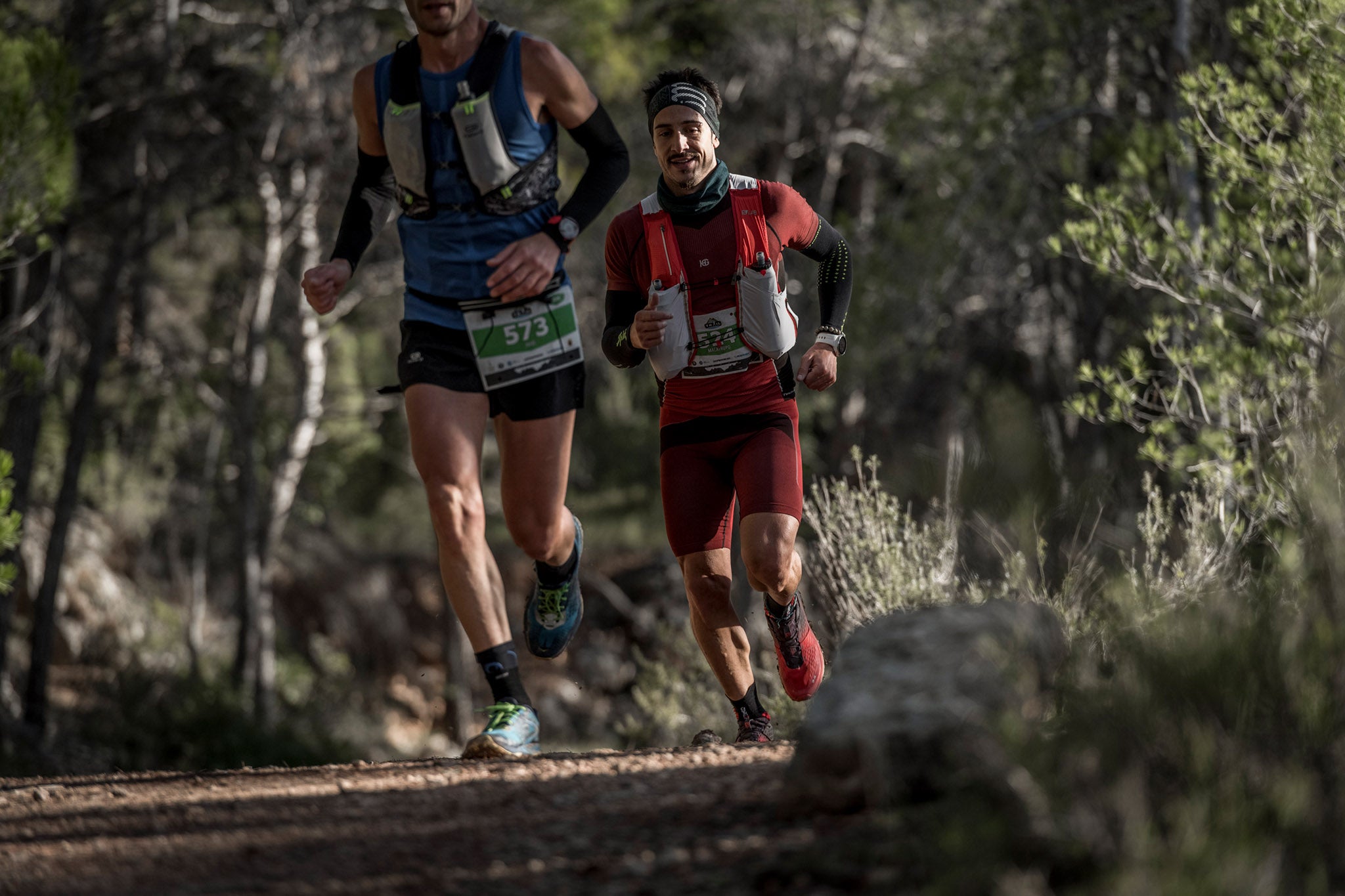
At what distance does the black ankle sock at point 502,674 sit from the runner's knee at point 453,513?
0.36m

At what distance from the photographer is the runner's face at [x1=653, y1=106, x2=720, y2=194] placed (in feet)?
15.3

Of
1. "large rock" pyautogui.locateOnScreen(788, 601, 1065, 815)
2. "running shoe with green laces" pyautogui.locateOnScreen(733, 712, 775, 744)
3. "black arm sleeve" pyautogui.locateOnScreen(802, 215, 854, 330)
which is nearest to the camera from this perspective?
"large rock" pyautogui.locateOnScreen(788, 601, 1065, 815)

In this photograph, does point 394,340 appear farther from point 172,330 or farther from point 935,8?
point 935,8

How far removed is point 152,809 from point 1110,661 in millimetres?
2374

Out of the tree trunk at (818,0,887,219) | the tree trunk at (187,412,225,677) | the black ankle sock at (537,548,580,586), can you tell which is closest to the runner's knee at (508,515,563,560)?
the black ankle sock at (537,548,580,586)

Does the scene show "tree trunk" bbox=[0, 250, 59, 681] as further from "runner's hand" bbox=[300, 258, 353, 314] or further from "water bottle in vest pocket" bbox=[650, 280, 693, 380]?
"water bottle in vest pocket" bbox=[650, 280, 693, 380]

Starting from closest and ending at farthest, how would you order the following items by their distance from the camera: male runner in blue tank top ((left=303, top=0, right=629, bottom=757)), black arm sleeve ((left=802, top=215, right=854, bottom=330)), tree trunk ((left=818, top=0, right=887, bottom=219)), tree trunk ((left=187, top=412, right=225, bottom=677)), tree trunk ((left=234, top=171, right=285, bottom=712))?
male runner in blue tank top ((left=303, top=0, right=629, bottom=757)), black arm sleeve ((left=802, top=215, right=854, bottom=330)), tree trunk ((left=234, top=171, right=285, bottom=712)), tree trunk ((left=187, top=412, right=225, bottom=677)), tree trunk ((left=818, top=0, right=887, bottom=219))

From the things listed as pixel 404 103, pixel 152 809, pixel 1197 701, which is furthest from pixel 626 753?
pixel 404 103

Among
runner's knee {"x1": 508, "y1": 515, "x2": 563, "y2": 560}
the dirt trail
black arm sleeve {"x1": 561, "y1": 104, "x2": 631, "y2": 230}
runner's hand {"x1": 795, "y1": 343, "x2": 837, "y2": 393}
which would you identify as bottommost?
the dirt trail

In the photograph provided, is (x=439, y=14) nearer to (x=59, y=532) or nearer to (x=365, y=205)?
(x=365, y=205)

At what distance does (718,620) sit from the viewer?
4.89 meters

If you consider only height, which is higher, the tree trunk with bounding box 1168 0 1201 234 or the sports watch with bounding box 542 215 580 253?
the tree trunk with bounding box 1168 0 1201 234

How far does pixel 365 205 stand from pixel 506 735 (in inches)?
74.7

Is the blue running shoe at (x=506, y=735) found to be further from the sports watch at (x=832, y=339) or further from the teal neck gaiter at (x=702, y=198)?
the teal neck gaiter at (x=702, y=198)
